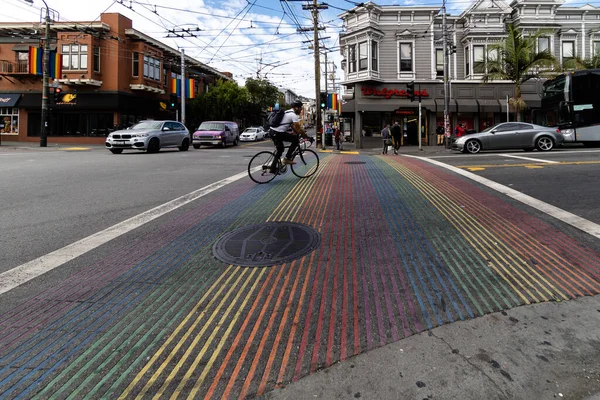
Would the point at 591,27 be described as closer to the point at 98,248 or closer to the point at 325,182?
the point at 325,182

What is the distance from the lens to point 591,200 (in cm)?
627

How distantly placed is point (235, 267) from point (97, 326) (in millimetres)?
1337

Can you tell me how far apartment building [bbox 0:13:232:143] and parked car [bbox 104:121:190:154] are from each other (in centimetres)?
1692

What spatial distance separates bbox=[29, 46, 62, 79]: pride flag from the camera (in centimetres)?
3067

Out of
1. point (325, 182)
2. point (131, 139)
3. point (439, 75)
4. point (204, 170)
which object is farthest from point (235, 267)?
point (439, 75)

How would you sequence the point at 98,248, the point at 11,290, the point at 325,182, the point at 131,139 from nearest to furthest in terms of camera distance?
the point at 11,290
the point at 98,248
the point at 325,182
the point at 131,139

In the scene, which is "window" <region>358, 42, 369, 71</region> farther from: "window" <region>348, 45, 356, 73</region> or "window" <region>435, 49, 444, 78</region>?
"window" <region>435, 49, 444, 78</region>

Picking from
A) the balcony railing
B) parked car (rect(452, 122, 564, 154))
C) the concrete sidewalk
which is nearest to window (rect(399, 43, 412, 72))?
parked car (rect(452, 122, 564, 154))

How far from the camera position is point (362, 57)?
100 feet

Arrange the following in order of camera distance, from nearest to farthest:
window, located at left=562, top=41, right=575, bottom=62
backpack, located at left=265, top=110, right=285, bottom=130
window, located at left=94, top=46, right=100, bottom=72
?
backpack, located at left=265, top=110, right=285, bottom=130
window, located at left=562, top=41, right=575, bottom=62
window, located at left=94, top=46, right=100, bottom=72

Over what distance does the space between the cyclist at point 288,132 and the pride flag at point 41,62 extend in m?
29.7

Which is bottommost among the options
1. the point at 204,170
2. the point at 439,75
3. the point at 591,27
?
the point at 204,170

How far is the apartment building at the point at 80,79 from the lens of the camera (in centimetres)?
3344

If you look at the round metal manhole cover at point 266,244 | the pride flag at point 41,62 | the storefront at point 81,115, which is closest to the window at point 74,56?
the pride flag at point 41,62
